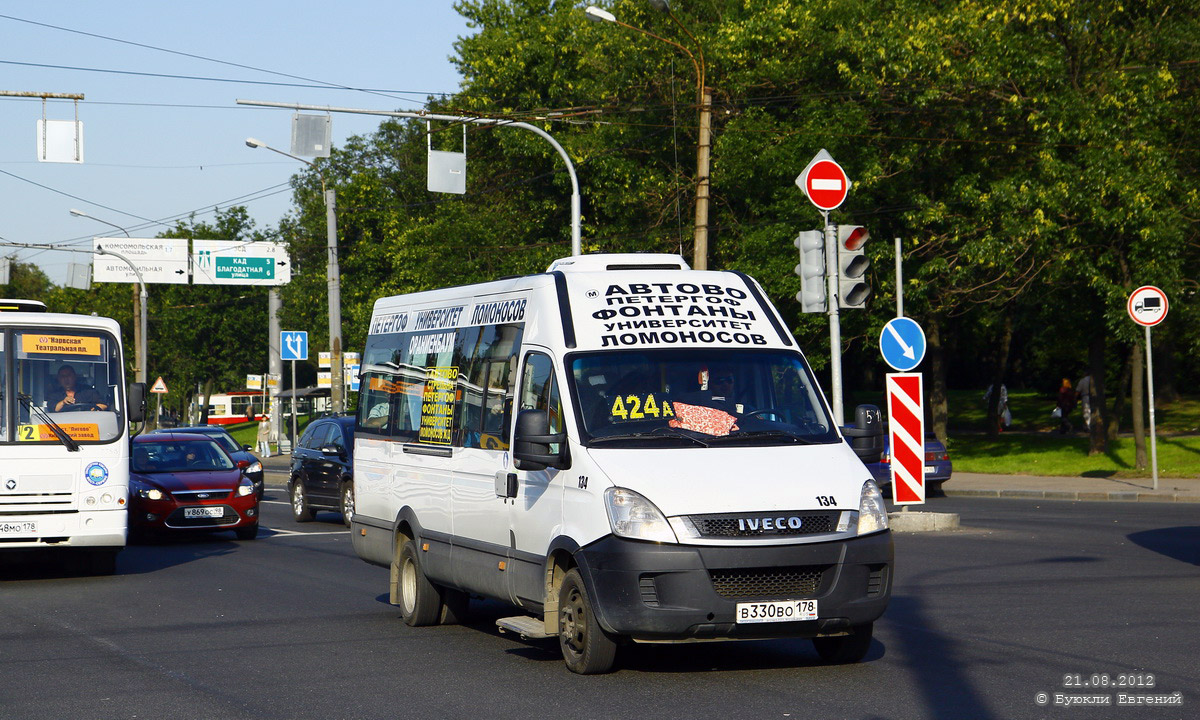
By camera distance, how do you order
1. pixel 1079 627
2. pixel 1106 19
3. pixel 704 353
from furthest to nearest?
pixel 1106 19 → pixel 1079 627 → pixel 704 353

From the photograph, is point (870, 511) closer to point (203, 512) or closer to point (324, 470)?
point (203, 512)

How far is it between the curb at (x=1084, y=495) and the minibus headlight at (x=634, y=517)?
57.2 ft

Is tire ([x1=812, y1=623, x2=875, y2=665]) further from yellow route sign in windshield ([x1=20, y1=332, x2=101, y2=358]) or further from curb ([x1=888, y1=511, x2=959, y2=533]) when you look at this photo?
yellow route sign in windshield ([x1=20, y1=332, x2=101, y2=358])

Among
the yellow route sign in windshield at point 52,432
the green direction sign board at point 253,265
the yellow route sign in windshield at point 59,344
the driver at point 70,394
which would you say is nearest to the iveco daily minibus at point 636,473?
the yellow route sign in windshield at point 52,432

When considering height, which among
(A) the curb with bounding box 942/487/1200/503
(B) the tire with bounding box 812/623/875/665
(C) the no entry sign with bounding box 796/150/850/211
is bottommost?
(A) the curb with bounding box 942/487/1200/503

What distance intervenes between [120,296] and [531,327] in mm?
91389

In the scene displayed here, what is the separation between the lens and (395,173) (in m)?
77.5


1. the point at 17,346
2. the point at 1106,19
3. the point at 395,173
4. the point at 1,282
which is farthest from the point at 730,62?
the point at 395,173

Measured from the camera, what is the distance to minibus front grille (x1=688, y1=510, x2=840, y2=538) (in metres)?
7.89

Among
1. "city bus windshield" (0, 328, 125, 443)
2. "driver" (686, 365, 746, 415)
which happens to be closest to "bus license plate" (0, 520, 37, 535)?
"city bus windshield" (0, 328, 125, 443)

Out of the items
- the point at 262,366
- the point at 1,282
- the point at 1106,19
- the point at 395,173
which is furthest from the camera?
the point at 262,366

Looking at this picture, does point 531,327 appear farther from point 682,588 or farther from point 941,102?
point 941,102

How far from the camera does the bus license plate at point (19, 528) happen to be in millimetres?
15102

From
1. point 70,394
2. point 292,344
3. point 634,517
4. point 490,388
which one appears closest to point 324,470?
point 70,394
